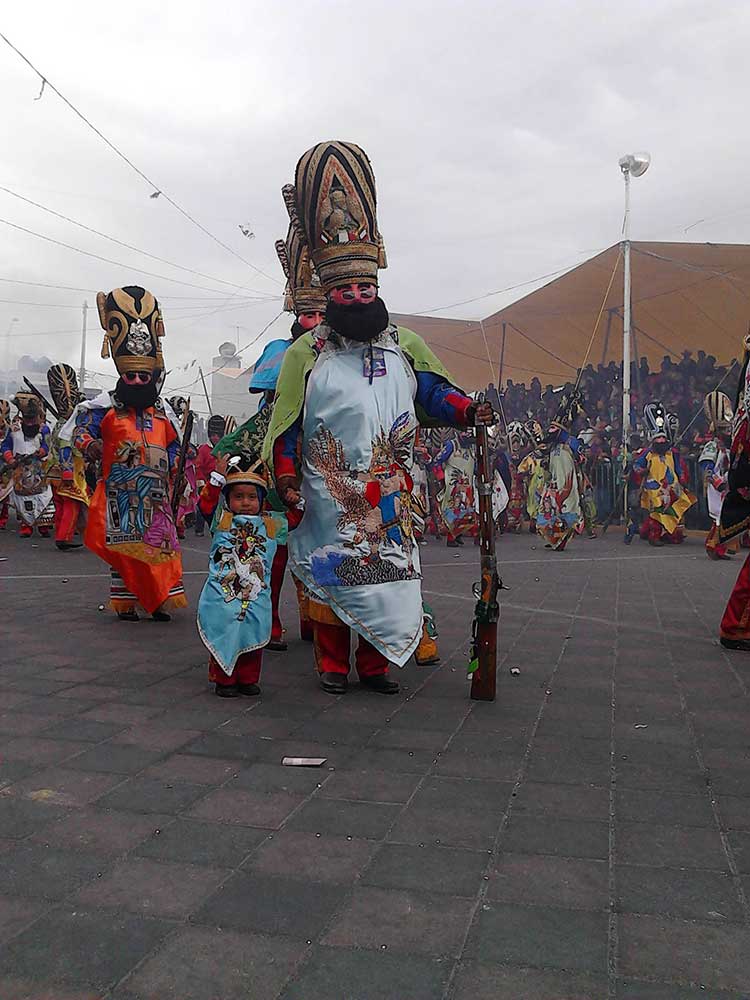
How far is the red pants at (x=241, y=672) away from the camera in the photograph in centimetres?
423

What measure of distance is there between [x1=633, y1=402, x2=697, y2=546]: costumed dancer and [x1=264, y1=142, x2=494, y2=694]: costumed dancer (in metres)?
10.9

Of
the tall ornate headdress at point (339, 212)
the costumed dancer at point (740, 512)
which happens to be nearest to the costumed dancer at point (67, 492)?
the tall ornate headdress at point (339, 212)

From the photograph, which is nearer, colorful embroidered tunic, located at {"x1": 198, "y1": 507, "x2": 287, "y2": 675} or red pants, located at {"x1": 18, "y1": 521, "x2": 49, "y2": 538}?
colorful embroidered tunic, located at {"x1": 198, "y1": 507, "x2": 287, "y2": 675}

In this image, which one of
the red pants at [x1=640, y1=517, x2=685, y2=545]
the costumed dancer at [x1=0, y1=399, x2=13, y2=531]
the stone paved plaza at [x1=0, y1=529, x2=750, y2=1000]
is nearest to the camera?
the stone paved plaza at [x1=0, y1=529, x2=750, y2=1000]

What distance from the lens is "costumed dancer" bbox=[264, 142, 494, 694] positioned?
4.34 metres

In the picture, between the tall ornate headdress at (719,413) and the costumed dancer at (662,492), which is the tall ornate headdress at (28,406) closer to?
the costumed dancer at (662,492)

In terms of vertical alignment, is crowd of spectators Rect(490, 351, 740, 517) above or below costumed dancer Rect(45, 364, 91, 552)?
above

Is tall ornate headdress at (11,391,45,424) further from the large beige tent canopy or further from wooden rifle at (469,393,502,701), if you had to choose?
wooden rifle at (469,393,502,701)

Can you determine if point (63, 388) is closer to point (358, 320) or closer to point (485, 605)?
point (358, 320)

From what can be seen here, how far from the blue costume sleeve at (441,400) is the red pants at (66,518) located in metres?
8.89

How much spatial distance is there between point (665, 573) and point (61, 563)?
7.01 metres

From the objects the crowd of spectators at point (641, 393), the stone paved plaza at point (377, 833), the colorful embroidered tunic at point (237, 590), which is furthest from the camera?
the crowd of spectators at point (641, 393)

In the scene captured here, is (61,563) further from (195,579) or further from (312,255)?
(312,255)

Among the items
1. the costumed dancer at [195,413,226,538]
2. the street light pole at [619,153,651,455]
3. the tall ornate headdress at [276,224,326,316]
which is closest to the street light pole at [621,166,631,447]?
the street light pole at [619,153,651,455]
